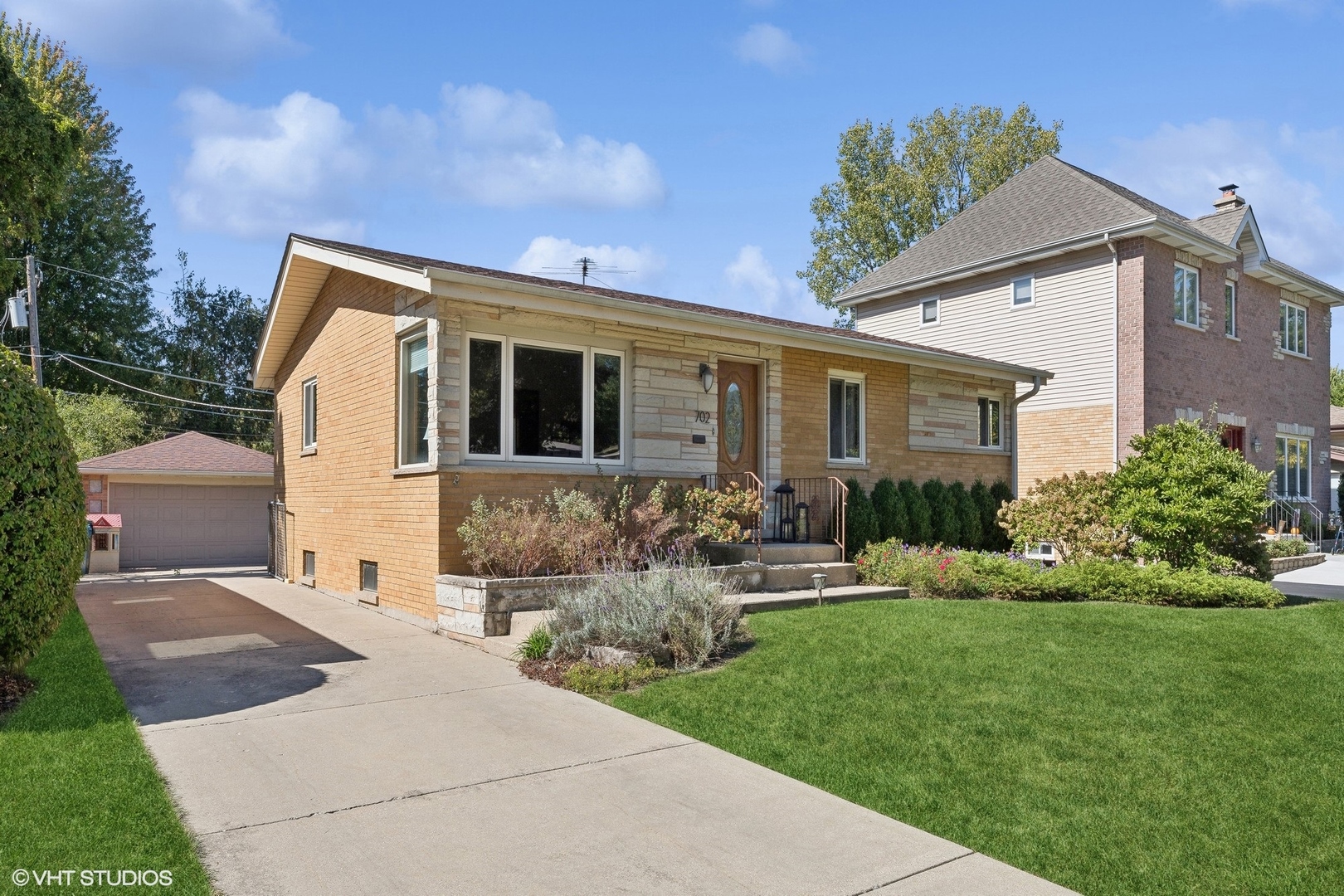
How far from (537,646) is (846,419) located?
7.69m

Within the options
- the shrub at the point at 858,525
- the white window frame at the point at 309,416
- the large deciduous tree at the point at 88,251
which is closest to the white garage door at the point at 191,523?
the white window frame at the point at 309,416

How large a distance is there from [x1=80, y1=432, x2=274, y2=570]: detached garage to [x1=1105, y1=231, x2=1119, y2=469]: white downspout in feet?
61.5

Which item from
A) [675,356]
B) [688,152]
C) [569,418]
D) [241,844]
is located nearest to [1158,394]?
[688,152]

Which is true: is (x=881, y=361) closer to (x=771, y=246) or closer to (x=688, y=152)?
(x=688, y=152)

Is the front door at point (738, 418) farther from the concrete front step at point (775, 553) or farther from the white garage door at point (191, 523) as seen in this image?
the white garage door at point (191, 523)

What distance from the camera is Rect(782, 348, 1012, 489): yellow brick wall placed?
1309 cm

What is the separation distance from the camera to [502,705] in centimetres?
632

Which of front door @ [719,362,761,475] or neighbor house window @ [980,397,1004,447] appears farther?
neighbor house window @ [980,397,1004,447]

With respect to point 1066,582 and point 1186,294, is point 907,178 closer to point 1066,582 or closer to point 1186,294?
point 1186,294

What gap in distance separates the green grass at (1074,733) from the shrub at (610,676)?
7.4 inches

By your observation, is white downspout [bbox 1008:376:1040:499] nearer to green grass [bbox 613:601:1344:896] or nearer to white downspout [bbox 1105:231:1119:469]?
white downspout [bbox 1105:231:1119:469]

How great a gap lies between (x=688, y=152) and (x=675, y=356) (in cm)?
536

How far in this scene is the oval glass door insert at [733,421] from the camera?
12375 mm

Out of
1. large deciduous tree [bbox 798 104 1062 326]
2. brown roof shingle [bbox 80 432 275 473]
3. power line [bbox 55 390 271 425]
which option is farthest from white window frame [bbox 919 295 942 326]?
power line [bbox 55 390 271 425]
